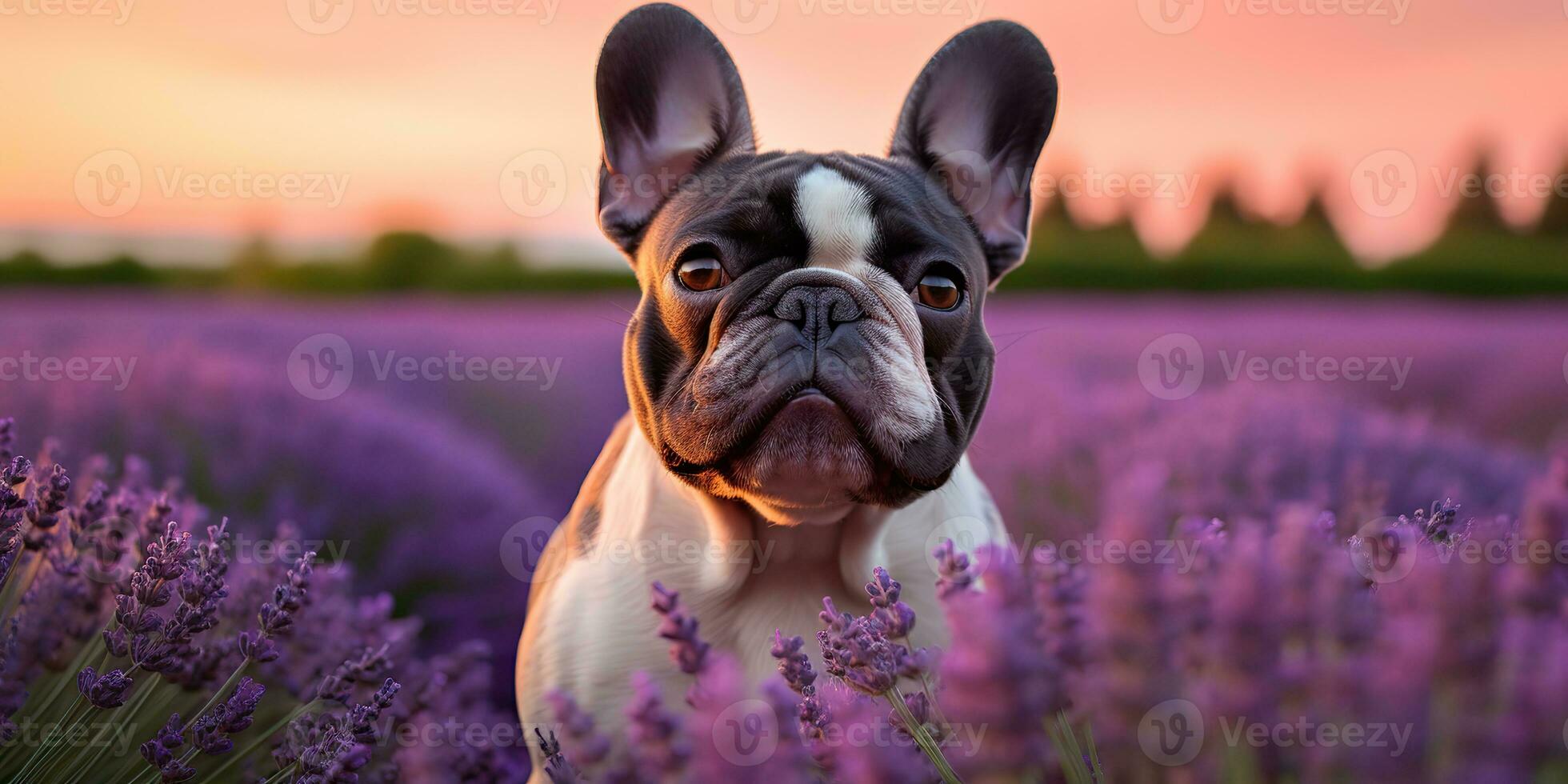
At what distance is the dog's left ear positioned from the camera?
248 centimetres

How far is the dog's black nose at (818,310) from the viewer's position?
1957mm

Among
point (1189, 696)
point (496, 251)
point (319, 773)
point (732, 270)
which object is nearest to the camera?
point (1189, 696)

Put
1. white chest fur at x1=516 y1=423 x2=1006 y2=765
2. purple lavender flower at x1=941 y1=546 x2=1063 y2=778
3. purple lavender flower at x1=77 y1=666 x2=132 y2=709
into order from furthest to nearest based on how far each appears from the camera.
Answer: white chest fur at x1=516 y1=423 x2=1006 y2=765
purple lavender flower at x1=77 y1=666 x2=132 y2=709
purple lavender flower at x1=941 y1=546 x2=1063 y2=778

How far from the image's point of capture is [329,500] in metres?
3.39

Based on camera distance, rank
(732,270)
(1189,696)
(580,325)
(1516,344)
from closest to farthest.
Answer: (1189,696) → (732,270) → (1516,344) → (580,325)

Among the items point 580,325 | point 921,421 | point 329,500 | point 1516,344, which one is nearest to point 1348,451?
point 921,421

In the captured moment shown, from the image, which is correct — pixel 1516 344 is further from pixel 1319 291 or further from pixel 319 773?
pixel 1319 291

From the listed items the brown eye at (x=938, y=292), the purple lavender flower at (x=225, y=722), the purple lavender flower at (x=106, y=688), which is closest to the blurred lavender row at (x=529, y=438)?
the brown eye at (x=938, y=292)

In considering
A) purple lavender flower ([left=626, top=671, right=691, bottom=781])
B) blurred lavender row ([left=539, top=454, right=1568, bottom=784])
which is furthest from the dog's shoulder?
purple lavender flower ([left=626, top=671, right=691, bottom=781])

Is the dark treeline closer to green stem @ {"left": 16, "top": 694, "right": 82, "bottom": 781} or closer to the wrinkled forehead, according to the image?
the wrinkled forehead

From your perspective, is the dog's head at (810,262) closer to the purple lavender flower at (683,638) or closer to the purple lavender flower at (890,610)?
the purple lavender flower at (890,610)

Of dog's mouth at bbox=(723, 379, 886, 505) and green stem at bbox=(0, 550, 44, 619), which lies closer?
green stem at bbox=(0, 550, 44, 619)

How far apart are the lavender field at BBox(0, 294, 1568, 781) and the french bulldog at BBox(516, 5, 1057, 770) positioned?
1.14 ft

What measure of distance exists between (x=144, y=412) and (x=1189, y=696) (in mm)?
3596
